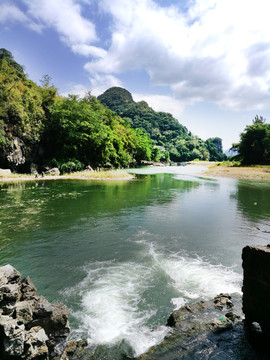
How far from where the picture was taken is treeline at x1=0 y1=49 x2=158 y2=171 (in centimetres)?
4166

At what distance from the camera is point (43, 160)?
52.4m

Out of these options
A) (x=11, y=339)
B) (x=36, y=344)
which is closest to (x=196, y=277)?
(x=36, y=344)

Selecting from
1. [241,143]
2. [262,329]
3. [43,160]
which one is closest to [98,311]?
[262,329]

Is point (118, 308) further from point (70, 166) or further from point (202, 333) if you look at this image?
point (70, 166)

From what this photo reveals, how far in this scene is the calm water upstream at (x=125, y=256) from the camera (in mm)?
7520

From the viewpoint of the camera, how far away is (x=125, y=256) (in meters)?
11.8

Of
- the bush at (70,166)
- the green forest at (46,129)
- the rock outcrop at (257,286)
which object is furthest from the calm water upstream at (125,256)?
the bush at (70,166)

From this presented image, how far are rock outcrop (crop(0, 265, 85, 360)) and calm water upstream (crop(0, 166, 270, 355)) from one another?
1210 millimetres

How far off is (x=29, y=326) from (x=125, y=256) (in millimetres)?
6963

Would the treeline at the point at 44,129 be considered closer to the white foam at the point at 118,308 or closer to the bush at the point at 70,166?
the bush at the point at 70,166

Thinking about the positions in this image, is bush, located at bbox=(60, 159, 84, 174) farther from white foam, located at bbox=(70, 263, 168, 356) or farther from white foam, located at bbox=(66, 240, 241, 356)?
white foam, located at bbox=(70, 263, 168, 356)

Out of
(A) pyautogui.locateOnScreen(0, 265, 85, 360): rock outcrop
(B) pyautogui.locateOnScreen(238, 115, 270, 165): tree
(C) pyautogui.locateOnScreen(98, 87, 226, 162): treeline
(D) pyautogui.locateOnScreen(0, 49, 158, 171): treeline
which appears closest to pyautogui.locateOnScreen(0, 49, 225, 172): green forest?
(D) pyautogui.locateOnScreen(0, 49, 158, 171): treeline

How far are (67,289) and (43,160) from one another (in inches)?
1905

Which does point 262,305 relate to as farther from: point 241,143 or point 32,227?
point 241,143
